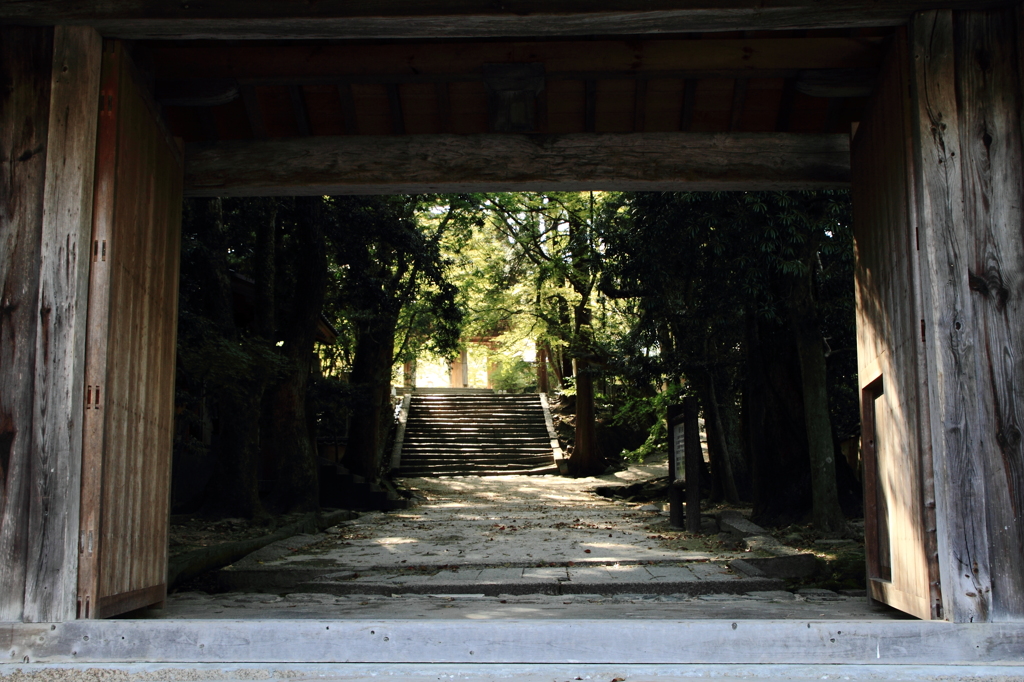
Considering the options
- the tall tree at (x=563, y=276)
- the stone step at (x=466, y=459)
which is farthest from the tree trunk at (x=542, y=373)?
the tall tree at (x=563, y=276)

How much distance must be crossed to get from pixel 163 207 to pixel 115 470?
1674 mm

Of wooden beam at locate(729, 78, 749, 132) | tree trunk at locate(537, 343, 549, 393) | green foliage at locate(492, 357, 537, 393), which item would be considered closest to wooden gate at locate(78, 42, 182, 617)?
wooden beam at locate(729, 78, 749, 132)

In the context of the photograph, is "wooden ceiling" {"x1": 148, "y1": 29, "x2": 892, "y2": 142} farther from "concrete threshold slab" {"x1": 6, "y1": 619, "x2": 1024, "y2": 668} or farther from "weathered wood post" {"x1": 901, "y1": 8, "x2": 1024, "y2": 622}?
"concrete threshold slab" {"x1": 6, "y1": 619, "x2": 1024, "y2": 668}

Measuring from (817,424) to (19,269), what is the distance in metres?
8.02

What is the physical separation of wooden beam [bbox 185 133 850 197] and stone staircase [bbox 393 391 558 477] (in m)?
16.6

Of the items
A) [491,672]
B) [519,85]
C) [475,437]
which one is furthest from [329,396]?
[491,672]

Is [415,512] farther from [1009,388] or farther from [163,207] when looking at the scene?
[1009,388]

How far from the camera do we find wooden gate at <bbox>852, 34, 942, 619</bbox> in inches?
156

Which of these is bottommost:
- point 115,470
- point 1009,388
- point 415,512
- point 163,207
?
point 415,512

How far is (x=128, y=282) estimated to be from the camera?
4.39 m

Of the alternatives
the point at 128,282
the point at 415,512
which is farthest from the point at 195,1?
the point at 415,512

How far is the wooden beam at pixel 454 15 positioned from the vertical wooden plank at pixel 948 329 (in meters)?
0.34

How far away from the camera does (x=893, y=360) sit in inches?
177

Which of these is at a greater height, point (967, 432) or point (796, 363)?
point (796, 363)
